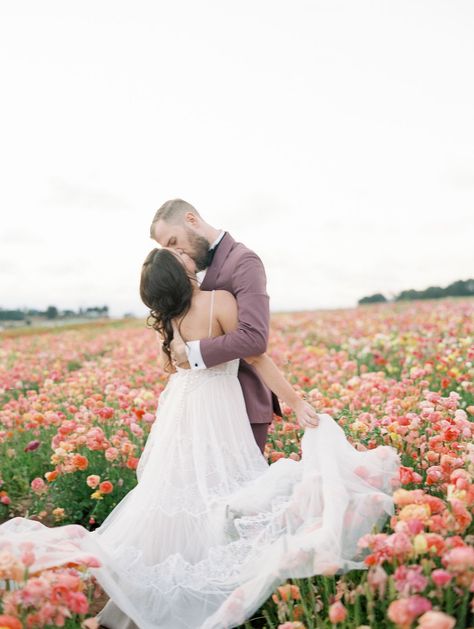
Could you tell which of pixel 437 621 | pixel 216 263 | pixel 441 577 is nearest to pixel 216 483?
pixel 216 263

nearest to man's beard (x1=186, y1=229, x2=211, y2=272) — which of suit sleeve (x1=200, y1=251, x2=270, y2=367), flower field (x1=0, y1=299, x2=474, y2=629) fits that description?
suit sleeve (x1=200, y1=251, x2=270, y2=367)

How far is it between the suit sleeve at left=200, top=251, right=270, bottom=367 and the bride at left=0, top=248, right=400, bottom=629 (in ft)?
0.32

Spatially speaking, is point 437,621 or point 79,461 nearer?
point 437,621

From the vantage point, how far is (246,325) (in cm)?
351

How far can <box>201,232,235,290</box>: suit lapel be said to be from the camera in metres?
3.88

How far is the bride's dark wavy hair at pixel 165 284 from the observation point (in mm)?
3439

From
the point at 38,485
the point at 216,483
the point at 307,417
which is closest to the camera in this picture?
the point at 307,417

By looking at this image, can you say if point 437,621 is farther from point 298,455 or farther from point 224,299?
point 298,455

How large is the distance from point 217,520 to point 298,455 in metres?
1.07

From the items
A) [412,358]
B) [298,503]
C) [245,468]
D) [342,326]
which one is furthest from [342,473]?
[342,326]

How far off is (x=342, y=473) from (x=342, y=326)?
10.4m

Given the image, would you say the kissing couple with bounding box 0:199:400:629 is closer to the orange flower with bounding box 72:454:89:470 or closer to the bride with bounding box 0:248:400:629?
the bride with bounding box 0:248:400:629

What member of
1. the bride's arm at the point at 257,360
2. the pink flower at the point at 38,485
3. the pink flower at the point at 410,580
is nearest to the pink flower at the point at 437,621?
the pink flower at the point at 410,580

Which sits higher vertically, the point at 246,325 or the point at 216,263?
the point at 216,263
